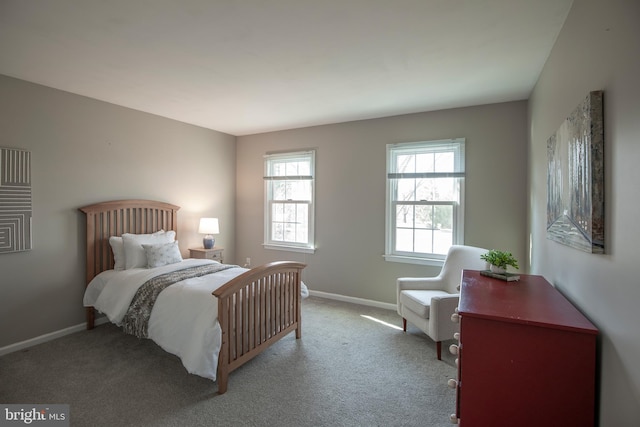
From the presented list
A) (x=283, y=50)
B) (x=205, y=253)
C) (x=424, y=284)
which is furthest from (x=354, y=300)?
(x=283, y=50)

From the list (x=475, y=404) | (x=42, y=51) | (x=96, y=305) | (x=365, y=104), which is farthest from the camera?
(x=365, y=104)

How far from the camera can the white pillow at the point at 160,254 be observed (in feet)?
11.2

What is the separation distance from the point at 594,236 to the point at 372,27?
5.59 feet

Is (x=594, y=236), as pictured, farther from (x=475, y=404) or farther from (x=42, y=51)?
(x=42, y=51)

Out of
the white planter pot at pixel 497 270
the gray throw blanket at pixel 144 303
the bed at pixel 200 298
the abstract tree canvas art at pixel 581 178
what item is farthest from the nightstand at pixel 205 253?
the abstract tree canvas art at pixel 581 178

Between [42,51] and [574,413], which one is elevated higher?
[42,51]

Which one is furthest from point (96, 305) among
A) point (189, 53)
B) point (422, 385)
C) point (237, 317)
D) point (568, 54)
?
point (568, 54)

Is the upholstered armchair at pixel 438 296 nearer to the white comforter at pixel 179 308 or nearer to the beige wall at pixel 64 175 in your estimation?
the white comforter at pixel 179 308

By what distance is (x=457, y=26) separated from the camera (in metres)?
2.00

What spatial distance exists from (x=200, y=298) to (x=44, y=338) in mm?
1995

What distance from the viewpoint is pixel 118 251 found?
135 inches

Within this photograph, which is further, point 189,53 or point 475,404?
point 189,53

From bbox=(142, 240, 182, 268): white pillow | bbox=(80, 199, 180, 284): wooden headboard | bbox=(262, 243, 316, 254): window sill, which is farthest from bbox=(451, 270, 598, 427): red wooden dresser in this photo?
bbox=(80, 199, 180, 284): wooden headboard

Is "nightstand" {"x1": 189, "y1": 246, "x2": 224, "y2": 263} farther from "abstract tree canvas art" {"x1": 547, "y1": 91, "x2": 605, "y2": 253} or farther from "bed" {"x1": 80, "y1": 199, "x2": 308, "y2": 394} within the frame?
"abstract tree canvas art" {"x1": 547, "y1": 91, "x2": 605, "y2": 253}
